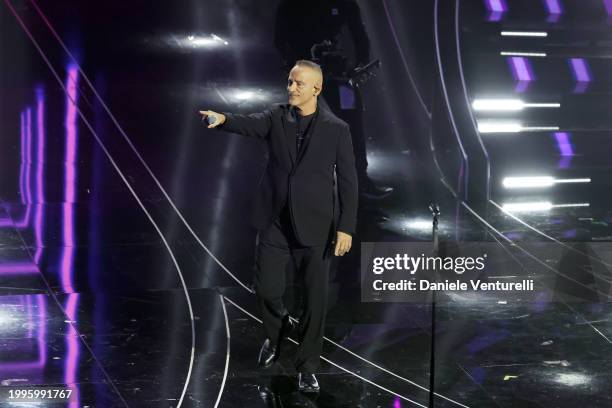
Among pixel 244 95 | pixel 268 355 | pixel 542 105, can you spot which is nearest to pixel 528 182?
pixel 542 105

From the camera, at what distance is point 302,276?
5.09m

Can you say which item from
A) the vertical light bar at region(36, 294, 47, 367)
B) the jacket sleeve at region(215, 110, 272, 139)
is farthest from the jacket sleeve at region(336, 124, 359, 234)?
the vertical light bar at region(36, 294, 47, 367)

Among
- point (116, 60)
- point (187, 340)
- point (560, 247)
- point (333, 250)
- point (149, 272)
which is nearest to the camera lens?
point (333, 250)

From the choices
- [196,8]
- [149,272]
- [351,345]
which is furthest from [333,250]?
Result: [196,8]

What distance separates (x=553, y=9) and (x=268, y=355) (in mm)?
5868

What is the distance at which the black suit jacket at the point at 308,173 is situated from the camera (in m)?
4.98

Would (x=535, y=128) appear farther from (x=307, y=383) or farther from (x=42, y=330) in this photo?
(x=42, y=330)

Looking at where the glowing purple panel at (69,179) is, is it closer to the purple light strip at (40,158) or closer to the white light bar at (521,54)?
the purple light strip at (40,158)

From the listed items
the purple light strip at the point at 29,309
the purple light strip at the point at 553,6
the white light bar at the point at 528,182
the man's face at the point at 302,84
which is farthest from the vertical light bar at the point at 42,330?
the purple light strip at the point at 553,6

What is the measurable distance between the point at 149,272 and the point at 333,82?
114 inches

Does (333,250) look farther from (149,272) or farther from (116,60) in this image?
(116,60)

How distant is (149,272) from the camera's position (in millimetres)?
7023

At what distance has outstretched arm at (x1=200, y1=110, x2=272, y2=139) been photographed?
490 cm

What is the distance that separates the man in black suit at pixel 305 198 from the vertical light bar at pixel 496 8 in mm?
5137
